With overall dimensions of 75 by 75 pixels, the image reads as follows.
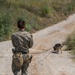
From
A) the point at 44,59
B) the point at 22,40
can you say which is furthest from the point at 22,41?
the point at 44,59

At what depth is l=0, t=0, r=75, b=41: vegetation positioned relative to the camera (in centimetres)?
2394

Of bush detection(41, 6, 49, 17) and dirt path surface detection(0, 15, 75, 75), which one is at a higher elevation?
bush detection(41, 6, 49, 17)

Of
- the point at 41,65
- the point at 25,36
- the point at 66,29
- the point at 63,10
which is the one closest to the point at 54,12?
the point at 63,10

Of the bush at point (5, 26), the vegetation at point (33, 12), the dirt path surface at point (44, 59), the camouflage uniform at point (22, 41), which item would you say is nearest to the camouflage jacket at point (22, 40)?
the camouflage uniform at point (22, 41)

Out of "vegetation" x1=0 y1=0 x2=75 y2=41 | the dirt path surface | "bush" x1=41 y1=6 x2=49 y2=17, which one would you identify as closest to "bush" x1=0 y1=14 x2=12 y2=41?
"vegetation" x1=0 y1=0 x2=75 y2=41

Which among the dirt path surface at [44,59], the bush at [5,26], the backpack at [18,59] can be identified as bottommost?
the dirt path surface at [44,59]

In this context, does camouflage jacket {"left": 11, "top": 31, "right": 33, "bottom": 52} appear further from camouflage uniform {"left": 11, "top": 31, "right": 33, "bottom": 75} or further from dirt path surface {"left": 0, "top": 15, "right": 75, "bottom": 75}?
dirt path surface {"left": 0, "top": 15, "right": 75, "bottom": 75}

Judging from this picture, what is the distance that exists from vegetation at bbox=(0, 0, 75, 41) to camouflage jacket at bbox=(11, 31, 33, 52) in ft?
44.9

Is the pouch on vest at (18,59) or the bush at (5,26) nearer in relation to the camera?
the pouch on vest at (18,59)

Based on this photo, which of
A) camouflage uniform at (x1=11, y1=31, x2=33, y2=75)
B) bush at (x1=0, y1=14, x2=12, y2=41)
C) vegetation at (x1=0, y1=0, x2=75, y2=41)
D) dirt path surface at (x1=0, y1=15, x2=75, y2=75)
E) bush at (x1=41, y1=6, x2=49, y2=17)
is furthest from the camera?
bush at (x1=41, y1=6, x2=49, y2=17)

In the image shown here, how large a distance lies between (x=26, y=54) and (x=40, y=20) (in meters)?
21.4

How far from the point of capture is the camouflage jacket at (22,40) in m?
9.27

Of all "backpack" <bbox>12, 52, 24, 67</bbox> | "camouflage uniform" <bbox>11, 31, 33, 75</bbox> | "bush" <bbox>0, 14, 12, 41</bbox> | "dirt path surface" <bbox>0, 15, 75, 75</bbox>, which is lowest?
"dirt path surface" <bbox>0, 15, 75, 75</bbox>

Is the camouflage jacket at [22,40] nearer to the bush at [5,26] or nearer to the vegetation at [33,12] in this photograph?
the bush at [5,26]
